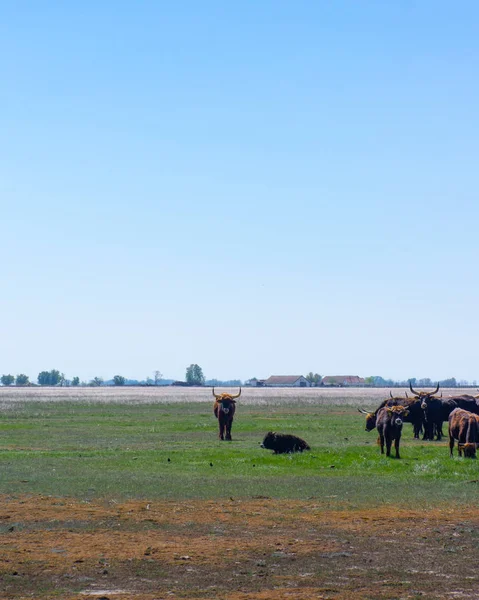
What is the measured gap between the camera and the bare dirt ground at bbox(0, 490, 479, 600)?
1123 centimetres

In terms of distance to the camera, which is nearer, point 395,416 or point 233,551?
point 233,551

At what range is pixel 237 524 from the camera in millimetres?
15688

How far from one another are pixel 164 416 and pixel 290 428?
52.6 ft

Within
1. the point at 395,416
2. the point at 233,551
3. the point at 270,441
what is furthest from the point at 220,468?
the point at 233,551

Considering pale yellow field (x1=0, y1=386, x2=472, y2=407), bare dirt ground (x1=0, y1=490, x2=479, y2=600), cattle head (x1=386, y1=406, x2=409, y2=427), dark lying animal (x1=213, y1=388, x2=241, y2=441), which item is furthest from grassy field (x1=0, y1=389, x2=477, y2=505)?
pale yellow field (x1=0, y1=386, x2=472, y2=407)

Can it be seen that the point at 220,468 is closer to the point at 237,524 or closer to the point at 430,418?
the point at 237,524

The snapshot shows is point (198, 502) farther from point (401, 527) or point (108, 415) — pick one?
point (108, 415)

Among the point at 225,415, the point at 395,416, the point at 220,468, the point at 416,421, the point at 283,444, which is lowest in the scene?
the point at 220,468

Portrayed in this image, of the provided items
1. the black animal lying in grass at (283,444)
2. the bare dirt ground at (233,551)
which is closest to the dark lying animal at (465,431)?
the black animal lying in grass at (283,444)

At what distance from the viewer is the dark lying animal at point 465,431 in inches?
1005

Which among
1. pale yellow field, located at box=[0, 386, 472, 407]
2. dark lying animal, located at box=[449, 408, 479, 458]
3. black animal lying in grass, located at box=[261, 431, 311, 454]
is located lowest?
pale yellow field, located at box=[0, 386, 472, 407]

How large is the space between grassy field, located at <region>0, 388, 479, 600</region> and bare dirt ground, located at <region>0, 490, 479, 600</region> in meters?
0.03

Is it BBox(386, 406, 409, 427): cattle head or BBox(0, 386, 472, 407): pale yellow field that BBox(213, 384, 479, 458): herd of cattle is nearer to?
BBox(386, 406, 409, 427): cattle head

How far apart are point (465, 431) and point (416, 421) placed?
39.8ft
